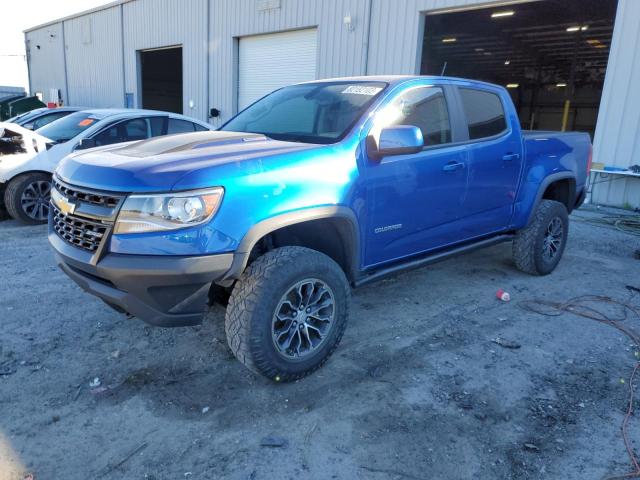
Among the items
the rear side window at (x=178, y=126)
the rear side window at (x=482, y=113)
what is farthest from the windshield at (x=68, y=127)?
the rear side window at (x=482, y=113)

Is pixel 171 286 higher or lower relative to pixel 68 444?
higher

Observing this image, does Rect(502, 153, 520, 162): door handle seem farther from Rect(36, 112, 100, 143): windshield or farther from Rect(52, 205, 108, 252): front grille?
Rect(36, 112, 100, 143): windshield

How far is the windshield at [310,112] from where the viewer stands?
3.36 meters

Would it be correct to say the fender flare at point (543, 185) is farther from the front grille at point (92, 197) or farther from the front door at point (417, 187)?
the front grille at point (92, 197)

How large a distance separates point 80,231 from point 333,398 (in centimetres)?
175

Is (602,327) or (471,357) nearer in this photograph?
(471,357)

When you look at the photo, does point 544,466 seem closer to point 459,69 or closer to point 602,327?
point 602,327

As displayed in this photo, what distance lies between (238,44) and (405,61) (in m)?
6.62

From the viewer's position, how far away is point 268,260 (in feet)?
9.16

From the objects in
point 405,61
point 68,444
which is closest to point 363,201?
point 68,444

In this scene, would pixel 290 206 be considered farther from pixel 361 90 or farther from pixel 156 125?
pixel 156 125

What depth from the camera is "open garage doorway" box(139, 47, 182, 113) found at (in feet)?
77.3

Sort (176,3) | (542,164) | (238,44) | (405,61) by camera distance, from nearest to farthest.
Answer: (542,164) → (405,61) → (238,44) → (176,3)

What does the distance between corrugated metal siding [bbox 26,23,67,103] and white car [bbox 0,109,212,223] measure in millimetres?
22717
